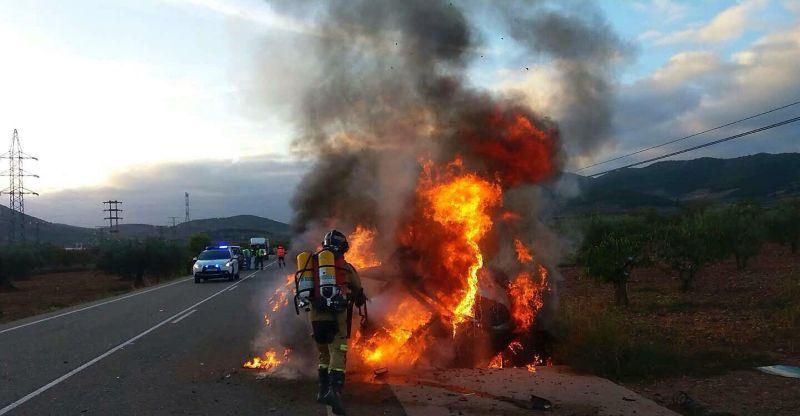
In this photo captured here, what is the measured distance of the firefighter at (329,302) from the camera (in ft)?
21.8

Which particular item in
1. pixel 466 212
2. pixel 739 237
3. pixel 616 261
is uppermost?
pixel 466 212

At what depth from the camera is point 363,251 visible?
420 inches

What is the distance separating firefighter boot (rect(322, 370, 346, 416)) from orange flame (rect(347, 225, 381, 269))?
3774 mm

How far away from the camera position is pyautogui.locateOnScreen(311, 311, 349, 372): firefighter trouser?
262 inches

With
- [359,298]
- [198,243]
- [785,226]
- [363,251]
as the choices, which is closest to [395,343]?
[359,298]

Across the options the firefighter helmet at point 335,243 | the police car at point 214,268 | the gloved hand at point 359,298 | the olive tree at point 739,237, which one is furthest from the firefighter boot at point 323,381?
the police car at point 214,268

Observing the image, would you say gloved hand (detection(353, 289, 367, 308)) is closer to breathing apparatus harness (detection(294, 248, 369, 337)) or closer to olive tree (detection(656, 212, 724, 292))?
breathing apparatus harness (detection(294, 248, 369, 337))

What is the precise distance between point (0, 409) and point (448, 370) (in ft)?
17.3

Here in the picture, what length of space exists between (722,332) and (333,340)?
27.5ft

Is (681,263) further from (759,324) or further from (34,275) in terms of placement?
(34,275)

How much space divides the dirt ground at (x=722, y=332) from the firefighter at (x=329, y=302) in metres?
3.56

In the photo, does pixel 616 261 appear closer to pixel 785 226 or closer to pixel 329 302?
pixel 329 302

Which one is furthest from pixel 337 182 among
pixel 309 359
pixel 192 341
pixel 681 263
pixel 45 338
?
pixel 681 263

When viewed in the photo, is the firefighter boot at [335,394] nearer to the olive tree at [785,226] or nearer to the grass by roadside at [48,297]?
the grass by roadside at [48,297]
